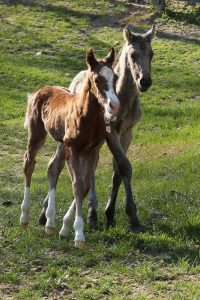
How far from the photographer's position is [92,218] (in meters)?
9.08

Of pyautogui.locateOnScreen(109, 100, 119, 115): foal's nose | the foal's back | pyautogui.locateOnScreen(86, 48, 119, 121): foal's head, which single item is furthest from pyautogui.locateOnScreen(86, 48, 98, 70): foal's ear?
pyautogui.locateOnScreen(109, 100, 119, 115): foal's nose

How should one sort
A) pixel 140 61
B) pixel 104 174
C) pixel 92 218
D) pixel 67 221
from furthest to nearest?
1. pixel 104 174
2. pixel 92 218
3. pixel 140 61
4. pixel 67 221

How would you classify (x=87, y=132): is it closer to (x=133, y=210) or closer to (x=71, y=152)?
(x=71, y=152)

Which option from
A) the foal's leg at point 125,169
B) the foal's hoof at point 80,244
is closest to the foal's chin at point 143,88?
the foal's leg at point 125,169

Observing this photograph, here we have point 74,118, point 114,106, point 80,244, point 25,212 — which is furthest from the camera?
point 25,212

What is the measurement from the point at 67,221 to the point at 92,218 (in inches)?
47.1

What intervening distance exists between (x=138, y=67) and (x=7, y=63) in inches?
525

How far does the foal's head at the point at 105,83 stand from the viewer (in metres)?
6.93

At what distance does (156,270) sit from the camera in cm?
714

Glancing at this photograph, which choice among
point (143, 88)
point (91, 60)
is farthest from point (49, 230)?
point (143, 88)

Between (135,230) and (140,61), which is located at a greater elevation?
(140,61)

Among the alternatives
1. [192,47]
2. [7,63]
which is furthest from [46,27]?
[192,47]

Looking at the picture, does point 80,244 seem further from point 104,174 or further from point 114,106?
point 104,174

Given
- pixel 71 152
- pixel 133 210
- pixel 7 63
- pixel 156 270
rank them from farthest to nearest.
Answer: pixel 7 63 → pixel 133 210 → pixel 71 152 → pixel 156 270
